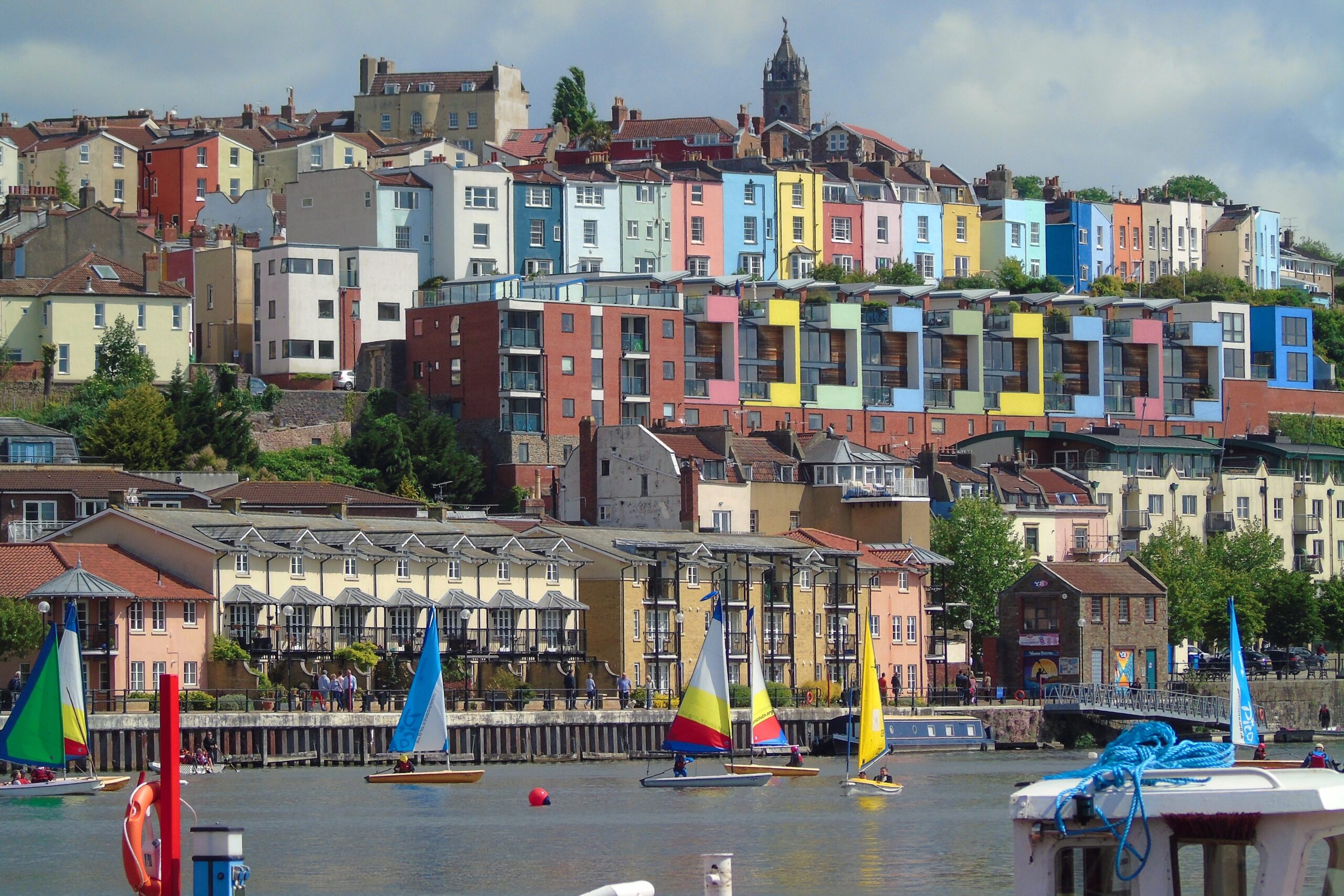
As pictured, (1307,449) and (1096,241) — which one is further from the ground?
(1096,241)

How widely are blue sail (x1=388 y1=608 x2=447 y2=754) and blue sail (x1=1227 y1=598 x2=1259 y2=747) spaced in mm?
25490

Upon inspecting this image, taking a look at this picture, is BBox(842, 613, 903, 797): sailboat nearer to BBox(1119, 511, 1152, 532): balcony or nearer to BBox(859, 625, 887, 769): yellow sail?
BBox(859, 625, 887, 769): yellow sail

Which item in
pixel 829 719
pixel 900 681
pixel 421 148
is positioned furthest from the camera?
pixel 421 148

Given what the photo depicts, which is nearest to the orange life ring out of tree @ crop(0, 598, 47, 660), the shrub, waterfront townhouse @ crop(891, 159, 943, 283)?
tree @ crop(0, 598, 47, 660)

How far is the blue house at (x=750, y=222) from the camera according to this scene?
153625mm

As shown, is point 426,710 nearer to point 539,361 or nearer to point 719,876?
point 539,361

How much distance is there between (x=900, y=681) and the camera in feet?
354

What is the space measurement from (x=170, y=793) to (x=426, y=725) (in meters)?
48.2

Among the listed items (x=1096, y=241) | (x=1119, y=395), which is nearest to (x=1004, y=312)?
(x=1119, y=395)

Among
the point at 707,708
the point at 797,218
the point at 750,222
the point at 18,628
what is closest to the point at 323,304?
the point at 750,222

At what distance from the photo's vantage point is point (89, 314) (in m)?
117

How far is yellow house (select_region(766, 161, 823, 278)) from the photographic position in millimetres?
155625

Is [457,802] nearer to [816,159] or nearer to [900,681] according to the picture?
[900,681]

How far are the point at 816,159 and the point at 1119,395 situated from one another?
1849 inches
